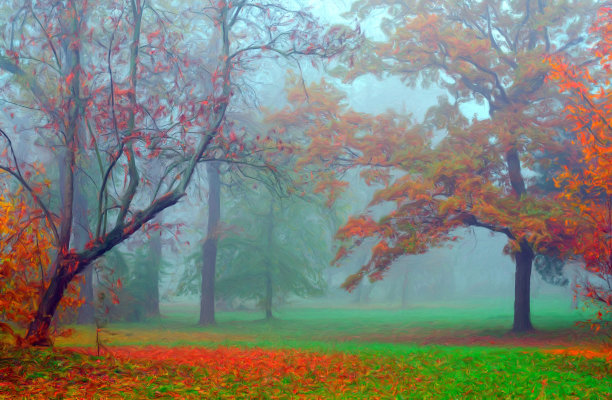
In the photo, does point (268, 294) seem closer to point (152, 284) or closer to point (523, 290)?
point (152, 284)

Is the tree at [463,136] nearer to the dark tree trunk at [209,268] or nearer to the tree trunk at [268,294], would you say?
the dark tree trunk at [209,268]

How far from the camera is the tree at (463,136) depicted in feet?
44.9

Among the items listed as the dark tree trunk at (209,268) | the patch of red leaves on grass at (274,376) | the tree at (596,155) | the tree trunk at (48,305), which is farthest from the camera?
the dark tree trunk at (209,268)

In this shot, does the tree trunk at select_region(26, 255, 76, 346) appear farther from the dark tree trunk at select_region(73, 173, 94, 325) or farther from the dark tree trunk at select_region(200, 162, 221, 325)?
the dark tree trunk at select_region(200, 162, 221, 325)

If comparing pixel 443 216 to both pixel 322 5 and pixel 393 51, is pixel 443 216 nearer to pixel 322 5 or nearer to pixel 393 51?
pixel 393 51

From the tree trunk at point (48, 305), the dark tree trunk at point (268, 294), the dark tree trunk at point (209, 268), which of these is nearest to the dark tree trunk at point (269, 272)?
the dark tree trunk at point (268, 294)

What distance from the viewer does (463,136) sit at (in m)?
14.9

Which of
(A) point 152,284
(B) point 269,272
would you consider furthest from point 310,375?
(A) point 152,284

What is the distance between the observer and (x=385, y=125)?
15.8m

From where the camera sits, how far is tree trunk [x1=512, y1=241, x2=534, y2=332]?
615 inches

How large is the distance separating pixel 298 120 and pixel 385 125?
11.9 feet

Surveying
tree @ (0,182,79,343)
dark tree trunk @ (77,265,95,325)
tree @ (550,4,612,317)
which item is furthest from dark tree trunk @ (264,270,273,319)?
tree @ (0,182,79,343)

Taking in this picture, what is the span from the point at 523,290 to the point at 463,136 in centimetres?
487

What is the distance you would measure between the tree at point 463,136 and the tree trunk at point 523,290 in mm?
29
